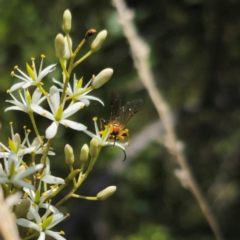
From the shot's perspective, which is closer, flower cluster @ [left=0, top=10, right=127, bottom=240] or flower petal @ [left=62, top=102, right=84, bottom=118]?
flower cluster @ [left=0, top=10, right=127, bottom=240]

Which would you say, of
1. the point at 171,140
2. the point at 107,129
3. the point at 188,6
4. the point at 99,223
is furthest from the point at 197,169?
the point at 107,129

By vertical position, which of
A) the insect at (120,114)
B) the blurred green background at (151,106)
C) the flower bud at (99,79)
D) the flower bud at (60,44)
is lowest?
the flower bud at (99,79)

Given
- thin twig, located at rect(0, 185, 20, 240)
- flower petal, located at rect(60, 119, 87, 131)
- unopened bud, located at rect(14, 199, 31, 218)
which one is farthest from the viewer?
flower petal, located at rect(60, 119, 87, 131)

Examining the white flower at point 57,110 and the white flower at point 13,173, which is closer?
the white flower at point 13,173

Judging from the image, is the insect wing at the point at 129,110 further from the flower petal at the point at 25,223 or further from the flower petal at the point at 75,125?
the flower petal at the point at 25,223

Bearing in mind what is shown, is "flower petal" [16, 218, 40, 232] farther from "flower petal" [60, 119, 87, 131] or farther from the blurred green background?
the blurred green background

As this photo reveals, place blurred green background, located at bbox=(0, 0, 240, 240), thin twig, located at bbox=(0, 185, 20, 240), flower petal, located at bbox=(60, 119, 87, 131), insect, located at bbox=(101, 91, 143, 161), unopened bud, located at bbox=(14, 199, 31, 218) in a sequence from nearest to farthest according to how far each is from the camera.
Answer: thin twig, located at bbox=(0, 185, 20, 240), unopened bud, located at bbox=(14, 199, 31, 218), flower petal, located at bbox=(60, 119, 87, 131), insect, located at bbox=(101, 91, 143, 161), blurred green background, located at bbox=(0, 0, 240, 240)

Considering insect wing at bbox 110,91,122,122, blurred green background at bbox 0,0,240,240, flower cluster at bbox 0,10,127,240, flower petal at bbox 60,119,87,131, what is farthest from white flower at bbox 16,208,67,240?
blurred green background at bbox 0,0,240,240

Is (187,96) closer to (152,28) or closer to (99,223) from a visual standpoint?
(152,28)

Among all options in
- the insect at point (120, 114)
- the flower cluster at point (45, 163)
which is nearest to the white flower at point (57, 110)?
the flower cluster at point (45, 163)
